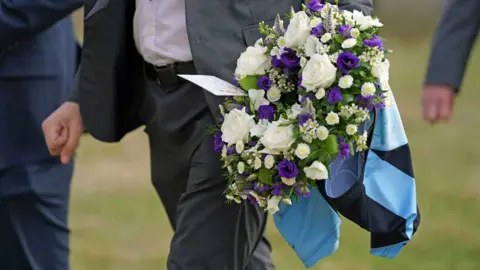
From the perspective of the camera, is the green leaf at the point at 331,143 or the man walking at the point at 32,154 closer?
the green leaf at the point at 331,143

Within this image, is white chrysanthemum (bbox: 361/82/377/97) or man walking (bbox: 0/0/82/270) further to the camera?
man walking (bbox: 0/0/82/270)

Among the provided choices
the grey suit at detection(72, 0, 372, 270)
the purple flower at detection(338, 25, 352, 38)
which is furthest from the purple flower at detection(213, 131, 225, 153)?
the purple flower at detection(338, 25, 352, 38)

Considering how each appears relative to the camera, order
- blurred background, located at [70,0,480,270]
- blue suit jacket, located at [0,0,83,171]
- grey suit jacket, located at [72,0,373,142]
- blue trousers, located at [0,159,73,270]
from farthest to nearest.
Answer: blurred background, located at [70,0,480,270] → blue trousers, located at [0,159,73,270] → blue suit jacket, located at [0,0,83,171] → grey suit jacket, located at [72,0,373,142]

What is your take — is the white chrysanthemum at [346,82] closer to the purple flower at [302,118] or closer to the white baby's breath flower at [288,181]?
the purple flower at [302,118]

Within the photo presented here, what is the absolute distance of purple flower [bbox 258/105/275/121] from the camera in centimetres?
286

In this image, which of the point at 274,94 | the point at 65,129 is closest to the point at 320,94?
the point at 274,94

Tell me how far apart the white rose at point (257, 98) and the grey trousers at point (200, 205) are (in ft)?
1.09

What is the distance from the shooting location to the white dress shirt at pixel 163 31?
3219mm

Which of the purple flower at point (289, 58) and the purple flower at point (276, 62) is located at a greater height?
the purple flower at point (289, 58)

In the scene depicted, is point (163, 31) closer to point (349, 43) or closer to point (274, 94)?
point (274, 94)

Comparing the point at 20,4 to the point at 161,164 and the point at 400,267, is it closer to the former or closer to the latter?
the point at 161,164

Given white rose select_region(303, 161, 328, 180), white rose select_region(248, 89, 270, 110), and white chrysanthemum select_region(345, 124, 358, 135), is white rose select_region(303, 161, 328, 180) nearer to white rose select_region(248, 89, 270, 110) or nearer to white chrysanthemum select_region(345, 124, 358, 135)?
white chrysanthemum select_region(345, 124, 358, 135)

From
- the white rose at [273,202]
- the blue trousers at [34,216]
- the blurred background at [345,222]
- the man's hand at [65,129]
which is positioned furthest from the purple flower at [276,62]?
the blurred background at [345,222]

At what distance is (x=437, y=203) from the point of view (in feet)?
20.6
